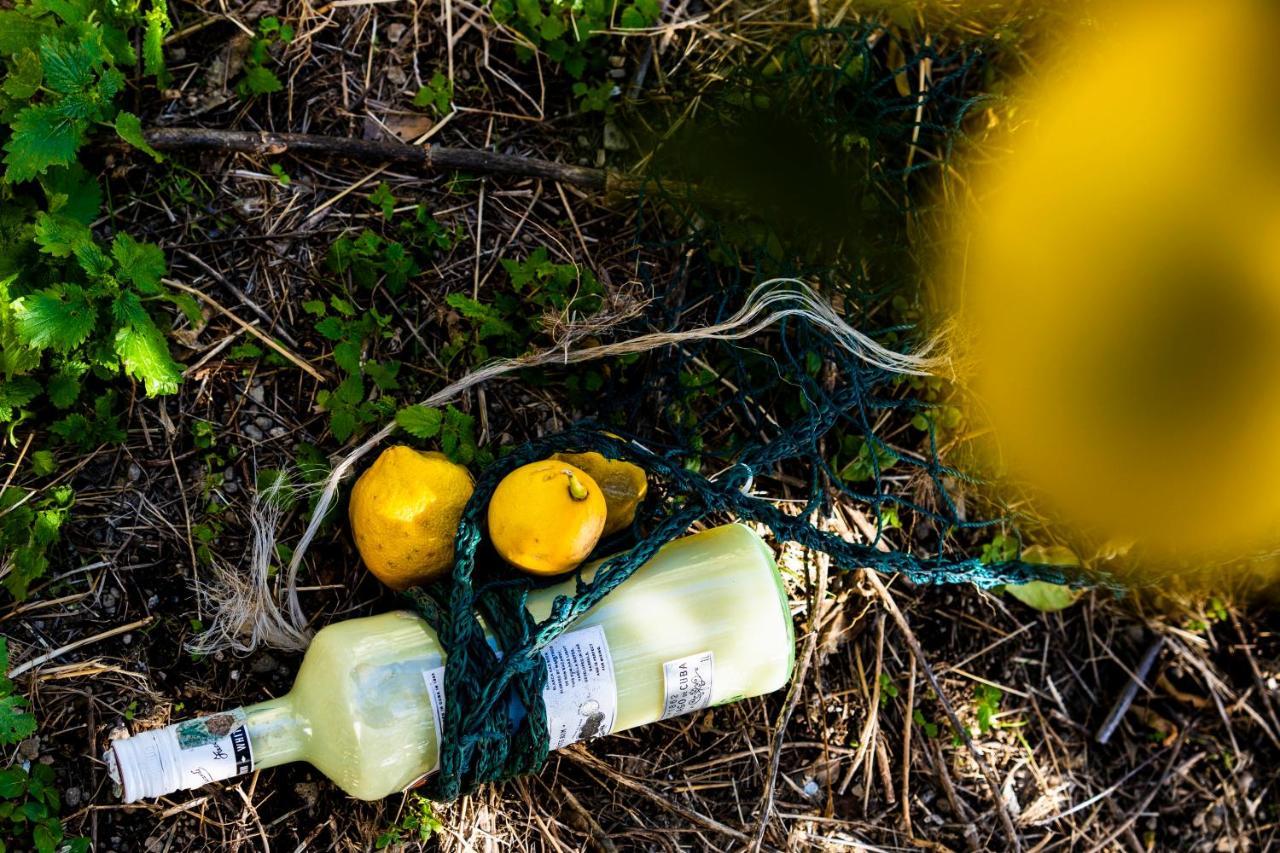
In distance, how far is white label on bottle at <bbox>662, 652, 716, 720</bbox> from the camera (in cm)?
189

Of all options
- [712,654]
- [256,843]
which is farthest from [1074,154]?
[256,843]

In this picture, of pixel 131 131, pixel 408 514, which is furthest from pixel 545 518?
pixel 131 131

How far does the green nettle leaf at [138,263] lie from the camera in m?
1.94

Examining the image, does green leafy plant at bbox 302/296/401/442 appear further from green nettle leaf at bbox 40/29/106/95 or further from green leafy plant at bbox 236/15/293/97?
green nettle leaf at bbox 40/29/106/95

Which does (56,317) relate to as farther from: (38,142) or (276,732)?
(276,732)

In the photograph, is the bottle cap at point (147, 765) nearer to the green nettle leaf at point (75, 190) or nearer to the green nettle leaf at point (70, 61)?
the green nettle leaf at point (75, 190)

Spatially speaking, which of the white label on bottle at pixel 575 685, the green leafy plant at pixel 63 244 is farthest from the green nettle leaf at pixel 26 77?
the white label on bottle at pixel 575 685

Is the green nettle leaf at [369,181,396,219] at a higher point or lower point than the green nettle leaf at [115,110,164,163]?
lower

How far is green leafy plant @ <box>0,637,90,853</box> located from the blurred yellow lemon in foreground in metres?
2.19

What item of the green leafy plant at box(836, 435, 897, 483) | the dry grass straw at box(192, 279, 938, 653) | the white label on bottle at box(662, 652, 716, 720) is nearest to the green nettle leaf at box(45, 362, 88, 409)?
the dry grass straw at box(192, 279, 938, 653)

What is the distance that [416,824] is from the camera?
2.03 metres

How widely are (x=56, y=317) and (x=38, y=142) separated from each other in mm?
375

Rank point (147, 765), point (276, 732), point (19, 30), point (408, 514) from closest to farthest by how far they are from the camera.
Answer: point (147, 765), point (276, 732), point (408, 514), point (19, 30)

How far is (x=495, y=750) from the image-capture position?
5.90 ft
